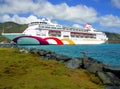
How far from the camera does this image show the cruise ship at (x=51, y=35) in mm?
124250

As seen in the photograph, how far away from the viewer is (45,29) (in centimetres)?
13525

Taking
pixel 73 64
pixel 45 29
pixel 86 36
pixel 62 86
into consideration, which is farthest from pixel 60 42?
pixel 62 86

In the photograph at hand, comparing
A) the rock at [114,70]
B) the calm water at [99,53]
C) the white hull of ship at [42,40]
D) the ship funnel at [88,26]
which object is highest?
the ship funnel at [88,26]

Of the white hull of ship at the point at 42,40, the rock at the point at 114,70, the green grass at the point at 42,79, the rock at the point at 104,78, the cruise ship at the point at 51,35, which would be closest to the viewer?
the green grass at the point at 42,79

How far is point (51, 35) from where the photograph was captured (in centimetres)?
13675

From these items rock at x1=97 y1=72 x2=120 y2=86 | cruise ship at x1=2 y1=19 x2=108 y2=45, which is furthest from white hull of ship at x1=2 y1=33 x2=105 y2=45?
rock at x1=97 y1=72 x2=120 y2=86

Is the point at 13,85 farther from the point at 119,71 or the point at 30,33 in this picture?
the point at 30,33

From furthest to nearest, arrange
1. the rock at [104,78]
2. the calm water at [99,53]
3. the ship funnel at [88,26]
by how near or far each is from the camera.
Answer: the ship funnel at [88,26] < the calm water at [99,53] < the rock at [104,78]

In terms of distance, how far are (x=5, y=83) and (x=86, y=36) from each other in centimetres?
14729

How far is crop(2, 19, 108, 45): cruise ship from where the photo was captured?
408 ft

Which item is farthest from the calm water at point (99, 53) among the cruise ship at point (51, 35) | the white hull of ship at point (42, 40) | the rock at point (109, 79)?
the cruise ship at point (51, 35)

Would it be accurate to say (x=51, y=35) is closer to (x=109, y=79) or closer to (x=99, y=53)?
(x=99, y=53)

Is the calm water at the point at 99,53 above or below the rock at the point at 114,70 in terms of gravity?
below

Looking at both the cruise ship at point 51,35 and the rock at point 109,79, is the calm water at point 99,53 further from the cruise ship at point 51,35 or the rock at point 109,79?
the cruise ship at point 51,35
